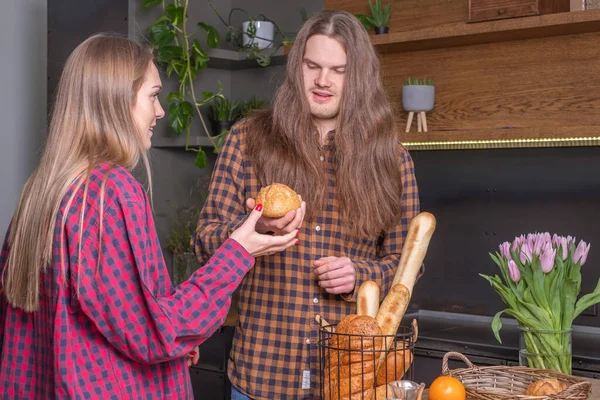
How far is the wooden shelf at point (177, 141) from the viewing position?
361 centimetres

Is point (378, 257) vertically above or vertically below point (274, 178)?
below

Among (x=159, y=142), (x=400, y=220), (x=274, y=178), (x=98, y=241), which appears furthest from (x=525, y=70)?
(x=98, y=241)

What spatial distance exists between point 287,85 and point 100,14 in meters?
1.59

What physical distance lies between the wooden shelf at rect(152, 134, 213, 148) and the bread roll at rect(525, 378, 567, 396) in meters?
2.28

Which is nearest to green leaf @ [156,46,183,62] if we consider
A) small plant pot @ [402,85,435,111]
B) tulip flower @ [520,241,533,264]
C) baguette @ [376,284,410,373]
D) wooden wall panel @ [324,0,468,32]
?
wooden wall panel @ [324,0,468,32]

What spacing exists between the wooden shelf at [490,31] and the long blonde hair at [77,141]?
160 cm

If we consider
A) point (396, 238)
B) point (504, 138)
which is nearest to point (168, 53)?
point (504, 138)

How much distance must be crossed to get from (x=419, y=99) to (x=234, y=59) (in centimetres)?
103

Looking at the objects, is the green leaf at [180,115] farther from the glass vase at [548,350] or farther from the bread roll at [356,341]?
the bread roll at [356,341]

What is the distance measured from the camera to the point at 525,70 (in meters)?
2.90

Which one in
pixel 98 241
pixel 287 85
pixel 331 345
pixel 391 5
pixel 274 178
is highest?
pixel 391 5

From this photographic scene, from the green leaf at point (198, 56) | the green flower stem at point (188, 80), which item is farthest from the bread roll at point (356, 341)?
the green leaf at point (198, 56)

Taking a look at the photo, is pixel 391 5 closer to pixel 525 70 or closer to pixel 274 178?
pixel 525 70

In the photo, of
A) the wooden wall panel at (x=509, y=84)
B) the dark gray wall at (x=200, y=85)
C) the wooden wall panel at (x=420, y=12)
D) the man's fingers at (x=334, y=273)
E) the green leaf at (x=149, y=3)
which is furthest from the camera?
the dark gray wall at (x=200, y=85)
